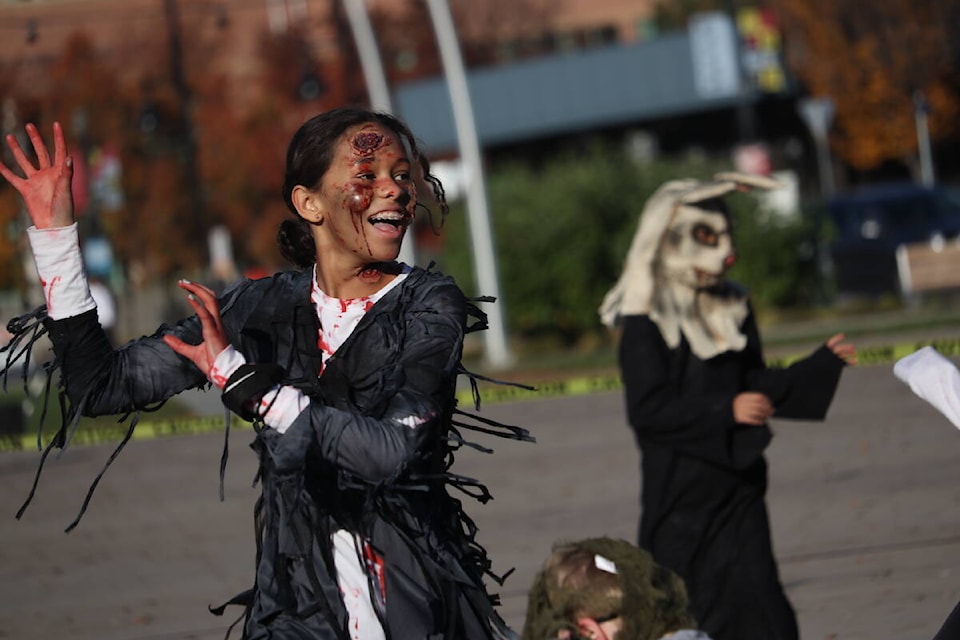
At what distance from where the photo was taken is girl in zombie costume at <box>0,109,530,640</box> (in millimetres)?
3434

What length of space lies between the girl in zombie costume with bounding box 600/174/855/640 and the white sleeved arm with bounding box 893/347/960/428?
214 cm

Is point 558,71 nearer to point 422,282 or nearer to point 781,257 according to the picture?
point 781,257

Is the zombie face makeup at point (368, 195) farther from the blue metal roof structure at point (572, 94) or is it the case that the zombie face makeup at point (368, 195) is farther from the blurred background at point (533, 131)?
the blue metal roof structure at point (572, 94)

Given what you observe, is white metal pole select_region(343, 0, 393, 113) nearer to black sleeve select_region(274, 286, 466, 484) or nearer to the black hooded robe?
the black hooded robe

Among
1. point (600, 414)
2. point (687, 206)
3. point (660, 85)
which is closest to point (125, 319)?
point (660, 85)

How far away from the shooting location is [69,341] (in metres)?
3.64

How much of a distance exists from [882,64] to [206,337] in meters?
38.8

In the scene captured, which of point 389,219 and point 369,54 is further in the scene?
point 369,54

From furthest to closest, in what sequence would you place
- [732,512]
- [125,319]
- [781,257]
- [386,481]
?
[125,319], [781,257], [732,512], [386,481]

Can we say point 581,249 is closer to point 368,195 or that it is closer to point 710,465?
point 710,465

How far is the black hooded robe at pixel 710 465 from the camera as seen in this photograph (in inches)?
241

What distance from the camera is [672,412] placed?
6.28 metres

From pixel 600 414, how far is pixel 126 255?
1349 inches

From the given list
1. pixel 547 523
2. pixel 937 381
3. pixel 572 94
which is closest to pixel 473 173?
pixel 547 523
